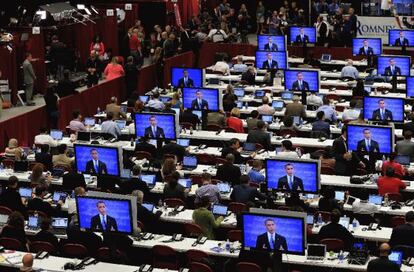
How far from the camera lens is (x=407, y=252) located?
17.2 metres

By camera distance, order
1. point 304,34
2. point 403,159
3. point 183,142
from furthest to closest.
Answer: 1. point 304,34
2. point 183,142
3. point 403,159

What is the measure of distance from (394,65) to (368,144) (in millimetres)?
9269

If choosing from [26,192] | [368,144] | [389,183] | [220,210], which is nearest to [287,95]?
[368,144]

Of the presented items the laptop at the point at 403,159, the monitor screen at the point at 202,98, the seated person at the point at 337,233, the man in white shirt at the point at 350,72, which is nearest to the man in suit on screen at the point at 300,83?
the monitor screen at the point at 202,98

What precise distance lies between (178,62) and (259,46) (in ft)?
9.04

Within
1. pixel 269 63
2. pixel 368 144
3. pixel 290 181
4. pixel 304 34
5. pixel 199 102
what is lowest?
pixel 290 181

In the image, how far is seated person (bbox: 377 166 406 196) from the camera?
67.7ft

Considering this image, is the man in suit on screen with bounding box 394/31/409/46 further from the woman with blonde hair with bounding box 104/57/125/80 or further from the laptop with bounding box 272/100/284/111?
the woman with blonde hair with bounding box 104/57/125/80

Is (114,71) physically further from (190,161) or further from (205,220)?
(205,220)

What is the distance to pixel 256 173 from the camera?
21547 millimetres

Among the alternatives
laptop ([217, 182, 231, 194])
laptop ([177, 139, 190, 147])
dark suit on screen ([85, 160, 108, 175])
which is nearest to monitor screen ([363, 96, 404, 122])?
laptop ([177, 139, 190, 147])

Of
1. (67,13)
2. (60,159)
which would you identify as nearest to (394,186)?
(60,159)

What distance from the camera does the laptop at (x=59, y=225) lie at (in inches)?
752

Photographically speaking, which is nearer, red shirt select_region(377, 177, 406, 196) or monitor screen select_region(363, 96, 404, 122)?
red shirt select_region(377, 177, 406, 196)
